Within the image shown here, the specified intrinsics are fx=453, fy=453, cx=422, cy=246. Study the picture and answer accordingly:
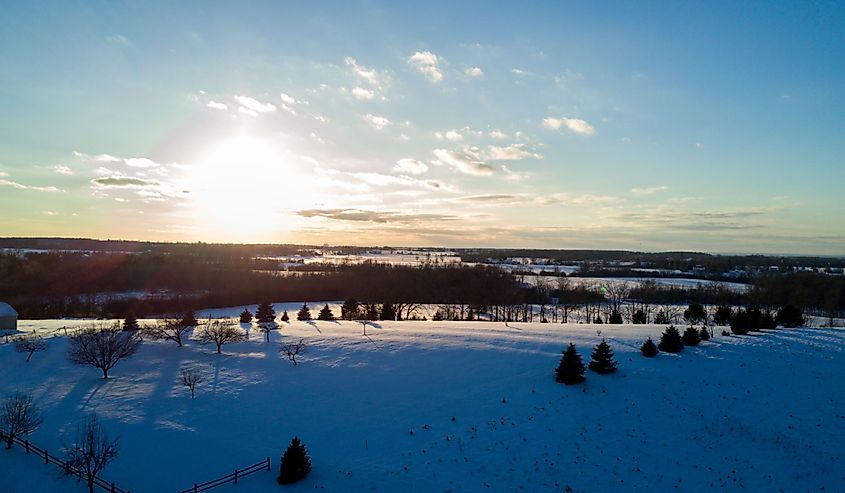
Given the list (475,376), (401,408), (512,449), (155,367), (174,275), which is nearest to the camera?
(512,449)

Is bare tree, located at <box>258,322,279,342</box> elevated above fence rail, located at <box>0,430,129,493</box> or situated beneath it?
elevated above

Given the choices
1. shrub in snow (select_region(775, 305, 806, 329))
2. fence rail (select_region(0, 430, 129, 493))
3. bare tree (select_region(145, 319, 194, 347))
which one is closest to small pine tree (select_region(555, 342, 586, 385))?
fence rail (select_region(0, 430, 129, 493))

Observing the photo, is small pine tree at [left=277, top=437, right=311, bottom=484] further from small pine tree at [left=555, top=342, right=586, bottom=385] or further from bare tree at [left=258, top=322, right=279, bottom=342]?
bare tree at [left=258, top=322, right=279, bottom=342]

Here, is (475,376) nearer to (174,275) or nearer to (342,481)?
(342,481)

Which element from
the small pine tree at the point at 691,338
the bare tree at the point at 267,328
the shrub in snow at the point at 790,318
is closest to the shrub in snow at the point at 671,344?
the small pine tree at the point at 691,338

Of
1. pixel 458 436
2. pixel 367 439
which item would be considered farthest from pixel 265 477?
pixel 458 436

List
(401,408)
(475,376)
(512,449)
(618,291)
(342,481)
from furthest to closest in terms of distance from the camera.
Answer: (618,291)
(475,376)
(401,408)
(512,449)
(342,481)

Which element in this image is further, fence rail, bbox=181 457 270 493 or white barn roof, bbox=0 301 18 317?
white barn roof, bbox=0 301 18 317

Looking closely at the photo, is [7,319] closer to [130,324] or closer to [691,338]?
[130,324]
